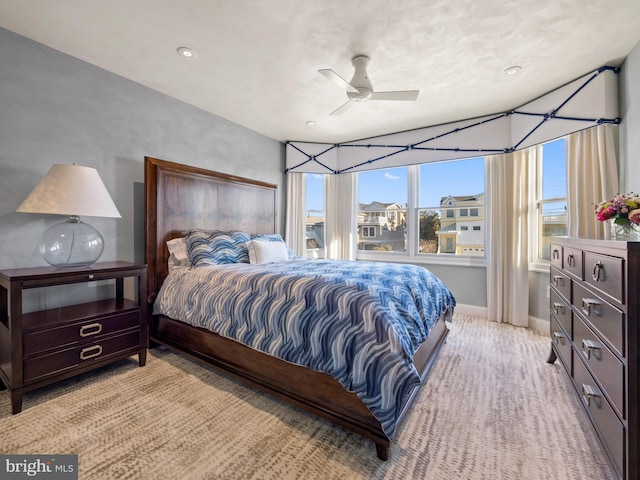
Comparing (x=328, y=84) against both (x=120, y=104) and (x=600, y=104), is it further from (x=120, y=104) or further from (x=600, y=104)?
(x=600, y=104)

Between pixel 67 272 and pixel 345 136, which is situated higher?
pixel 345 136

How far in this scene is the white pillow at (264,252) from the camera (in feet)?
10.3

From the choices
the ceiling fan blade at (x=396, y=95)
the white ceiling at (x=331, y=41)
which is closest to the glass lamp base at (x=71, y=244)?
the white ceiling at (x=331, y=41)

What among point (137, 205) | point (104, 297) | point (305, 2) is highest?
point (305, 2)

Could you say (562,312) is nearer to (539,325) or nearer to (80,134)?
(539,325)

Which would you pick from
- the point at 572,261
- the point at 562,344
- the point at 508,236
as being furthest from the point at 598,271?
the point at 508,236

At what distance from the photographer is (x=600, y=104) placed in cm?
260

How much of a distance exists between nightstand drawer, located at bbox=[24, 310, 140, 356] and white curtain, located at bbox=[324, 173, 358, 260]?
3.15 meters

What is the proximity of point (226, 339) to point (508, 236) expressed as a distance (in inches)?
137

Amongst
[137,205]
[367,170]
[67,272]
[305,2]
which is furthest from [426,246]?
[67,272]

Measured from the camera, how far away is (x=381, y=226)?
482cm

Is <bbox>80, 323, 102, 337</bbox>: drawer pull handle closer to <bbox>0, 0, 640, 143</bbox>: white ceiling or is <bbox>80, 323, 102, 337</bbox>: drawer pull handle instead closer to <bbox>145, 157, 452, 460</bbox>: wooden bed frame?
<bbox>145, 157, 452, 460</bbox>: wooden bed frame

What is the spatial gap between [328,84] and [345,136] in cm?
169

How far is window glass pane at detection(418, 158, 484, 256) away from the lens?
404cm
